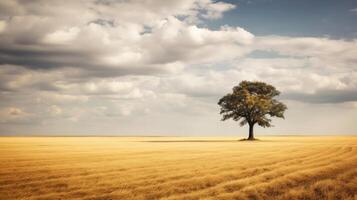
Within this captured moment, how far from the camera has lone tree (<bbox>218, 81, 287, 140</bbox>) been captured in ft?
259

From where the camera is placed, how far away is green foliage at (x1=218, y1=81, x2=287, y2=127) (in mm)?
78938

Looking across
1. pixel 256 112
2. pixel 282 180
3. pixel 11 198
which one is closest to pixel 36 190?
pixel 11 198

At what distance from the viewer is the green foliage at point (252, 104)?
78938 mm

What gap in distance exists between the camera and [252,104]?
77625mm

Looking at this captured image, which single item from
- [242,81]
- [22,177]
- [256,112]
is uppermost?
[242,81]

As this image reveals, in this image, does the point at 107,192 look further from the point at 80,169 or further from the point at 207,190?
the point at 80,169

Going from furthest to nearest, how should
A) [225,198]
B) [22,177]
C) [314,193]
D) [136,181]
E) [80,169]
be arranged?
1. [80,169]
2. [22,177]
3. [136,181]
4. [314,193]
5. [225,198]

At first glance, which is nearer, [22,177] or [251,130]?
[22,177]

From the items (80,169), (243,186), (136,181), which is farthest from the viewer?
(80,169)

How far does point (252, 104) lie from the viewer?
255ft

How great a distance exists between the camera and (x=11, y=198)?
12570 millimetres

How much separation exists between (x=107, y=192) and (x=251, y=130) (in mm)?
73081

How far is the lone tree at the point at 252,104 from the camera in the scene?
7889cm

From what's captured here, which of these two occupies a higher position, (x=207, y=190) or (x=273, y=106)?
(x=273, y=106)
